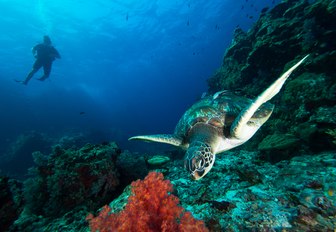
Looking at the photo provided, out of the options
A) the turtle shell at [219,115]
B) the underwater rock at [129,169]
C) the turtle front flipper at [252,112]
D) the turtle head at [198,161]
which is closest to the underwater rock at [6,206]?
the underwater rock at [129,169]

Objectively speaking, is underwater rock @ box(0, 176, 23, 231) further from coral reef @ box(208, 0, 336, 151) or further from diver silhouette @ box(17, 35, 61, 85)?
diver silhouette @ box(17, 35, 61, 85)

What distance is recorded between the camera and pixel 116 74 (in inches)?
2368

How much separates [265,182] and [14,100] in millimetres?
47075

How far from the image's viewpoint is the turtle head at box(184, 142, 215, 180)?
2697mm

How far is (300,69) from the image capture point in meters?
6.60

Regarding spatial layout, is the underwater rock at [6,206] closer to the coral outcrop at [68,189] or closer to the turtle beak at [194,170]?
the coral outcrop at [68,189]

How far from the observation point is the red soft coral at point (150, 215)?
1869mm

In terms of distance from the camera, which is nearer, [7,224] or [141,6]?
[7,224]

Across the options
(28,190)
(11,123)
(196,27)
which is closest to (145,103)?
(196,27)

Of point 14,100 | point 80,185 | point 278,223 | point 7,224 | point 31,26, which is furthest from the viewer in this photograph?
point 14,100

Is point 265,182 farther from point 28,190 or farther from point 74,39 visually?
point 74,39

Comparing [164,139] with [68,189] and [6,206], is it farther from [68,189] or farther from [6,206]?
[6,206]

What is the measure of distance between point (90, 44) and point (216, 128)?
3943cm

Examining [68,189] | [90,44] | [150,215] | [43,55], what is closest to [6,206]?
[68,189]
